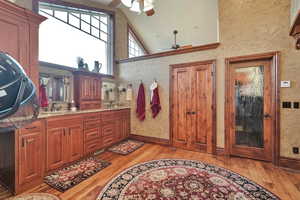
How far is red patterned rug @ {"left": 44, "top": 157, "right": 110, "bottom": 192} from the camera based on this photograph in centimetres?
191

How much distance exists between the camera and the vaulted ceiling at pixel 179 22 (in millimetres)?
4172

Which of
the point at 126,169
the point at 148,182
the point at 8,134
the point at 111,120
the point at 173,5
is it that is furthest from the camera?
the point at 173,5

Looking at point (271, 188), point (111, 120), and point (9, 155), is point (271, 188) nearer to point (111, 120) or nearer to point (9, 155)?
point (111, 120)

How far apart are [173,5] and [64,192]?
5154 mm

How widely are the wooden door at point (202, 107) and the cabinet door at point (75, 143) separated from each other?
7.97ft

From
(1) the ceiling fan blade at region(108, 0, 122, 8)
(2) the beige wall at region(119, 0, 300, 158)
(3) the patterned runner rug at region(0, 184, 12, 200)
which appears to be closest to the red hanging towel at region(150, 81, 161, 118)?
(2) the beige wall at region(119, 0, 300, 158)

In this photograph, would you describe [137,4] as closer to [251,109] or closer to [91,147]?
[91,147]

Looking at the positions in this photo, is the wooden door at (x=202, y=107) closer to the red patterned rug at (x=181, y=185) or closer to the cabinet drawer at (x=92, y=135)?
the red patterned rug at (x=181, y=185)

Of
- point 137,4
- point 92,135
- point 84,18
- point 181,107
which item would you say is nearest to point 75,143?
point 92,135

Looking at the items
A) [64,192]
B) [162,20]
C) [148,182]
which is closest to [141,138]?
[148,182]

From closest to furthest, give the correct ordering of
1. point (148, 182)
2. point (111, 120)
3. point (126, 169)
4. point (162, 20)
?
point (148, 182) < point (126, 169) < point (111, 120) < point (162, 20)

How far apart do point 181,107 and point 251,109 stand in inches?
56.6

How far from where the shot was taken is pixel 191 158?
2.81 metres

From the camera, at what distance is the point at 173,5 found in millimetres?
4234
